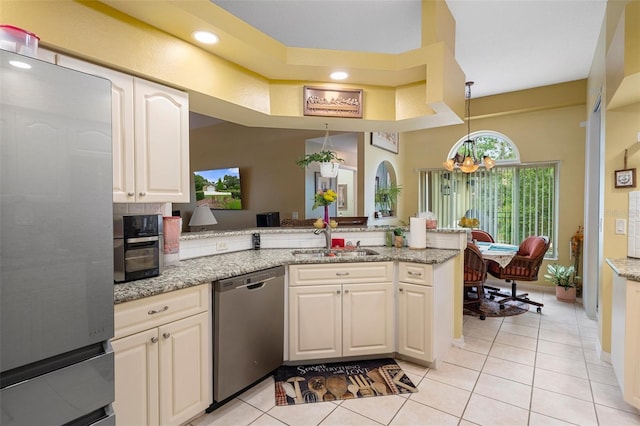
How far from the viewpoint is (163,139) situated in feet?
6.81

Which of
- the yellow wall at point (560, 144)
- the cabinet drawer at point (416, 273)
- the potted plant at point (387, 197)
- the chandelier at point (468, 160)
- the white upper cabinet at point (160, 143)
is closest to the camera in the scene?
the white upper cabinet at point (160, 143)

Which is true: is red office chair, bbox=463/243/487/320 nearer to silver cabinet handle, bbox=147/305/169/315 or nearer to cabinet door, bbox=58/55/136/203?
silver cabinet handle, bbox=147/305/169/315

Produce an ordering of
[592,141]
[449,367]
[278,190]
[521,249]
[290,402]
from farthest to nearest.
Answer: [278,190], [521,249], [592,141], [449,367], [290,402]

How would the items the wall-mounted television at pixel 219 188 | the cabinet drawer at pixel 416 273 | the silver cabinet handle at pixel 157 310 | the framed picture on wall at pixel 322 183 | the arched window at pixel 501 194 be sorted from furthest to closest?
the wall-mounted television at pixel 219 188 → the framed picture on wall at pixel 322 183 → the arched window at pixel 501 194 → the cabinet drawer at pixel 416 273 → the silver cabinet handle at pixel 157 310

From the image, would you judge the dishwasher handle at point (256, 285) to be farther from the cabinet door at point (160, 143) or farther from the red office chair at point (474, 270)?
the red office chair at point (474, 270)

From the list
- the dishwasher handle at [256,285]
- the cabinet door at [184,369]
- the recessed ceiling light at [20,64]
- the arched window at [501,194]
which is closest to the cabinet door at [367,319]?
the dishwasher handle at [256,285]

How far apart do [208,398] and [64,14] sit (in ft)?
7.35

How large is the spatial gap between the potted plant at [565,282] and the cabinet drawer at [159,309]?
472 cm

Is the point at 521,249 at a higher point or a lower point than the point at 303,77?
lower

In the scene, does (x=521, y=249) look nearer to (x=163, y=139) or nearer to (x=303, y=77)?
(x=303, y=77)

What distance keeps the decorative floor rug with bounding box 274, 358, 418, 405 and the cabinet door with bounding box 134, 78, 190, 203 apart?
152 centimetres

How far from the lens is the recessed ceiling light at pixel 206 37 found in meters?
2.03

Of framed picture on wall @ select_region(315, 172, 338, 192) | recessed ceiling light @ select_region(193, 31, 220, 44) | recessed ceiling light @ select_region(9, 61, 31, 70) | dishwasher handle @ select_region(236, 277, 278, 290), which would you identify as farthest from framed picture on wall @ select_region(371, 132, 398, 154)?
recessed ceiling light @ select_region(9, 61, 31, 70)

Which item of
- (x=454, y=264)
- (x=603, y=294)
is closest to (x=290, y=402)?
(x=454, y=264)
